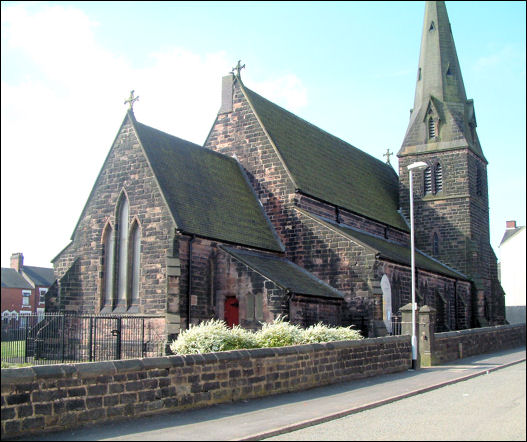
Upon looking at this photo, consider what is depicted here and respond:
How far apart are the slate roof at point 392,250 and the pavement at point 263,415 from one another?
11003 mm

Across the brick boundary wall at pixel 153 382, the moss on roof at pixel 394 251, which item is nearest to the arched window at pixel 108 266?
the moss on roof at pixel 394 251

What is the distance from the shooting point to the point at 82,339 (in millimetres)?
23656

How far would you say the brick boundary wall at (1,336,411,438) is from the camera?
941 centimetres

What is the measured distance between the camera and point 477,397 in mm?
14055

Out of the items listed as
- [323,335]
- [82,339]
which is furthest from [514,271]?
[82,339]

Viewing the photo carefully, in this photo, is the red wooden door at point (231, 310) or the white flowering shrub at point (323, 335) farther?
the red wooden door at point (231, 310)

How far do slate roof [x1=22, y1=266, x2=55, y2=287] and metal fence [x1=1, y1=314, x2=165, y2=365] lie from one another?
55.5 meters

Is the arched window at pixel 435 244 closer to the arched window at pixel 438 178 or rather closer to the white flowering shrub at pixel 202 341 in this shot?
the arched window at pixel 438 178

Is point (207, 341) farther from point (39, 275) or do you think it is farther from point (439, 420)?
point (39, 275)

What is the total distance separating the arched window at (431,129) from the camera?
41781 mm

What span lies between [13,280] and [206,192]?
185ft

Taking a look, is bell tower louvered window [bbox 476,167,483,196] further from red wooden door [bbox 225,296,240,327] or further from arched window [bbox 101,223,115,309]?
arched window [bbox 101,223,115,309]

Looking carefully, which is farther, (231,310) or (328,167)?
(328,167)

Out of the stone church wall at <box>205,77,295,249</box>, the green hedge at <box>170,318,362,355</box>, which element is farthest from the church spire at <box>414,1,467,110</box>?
the green hedge at <box>170,318,362,355</box>
